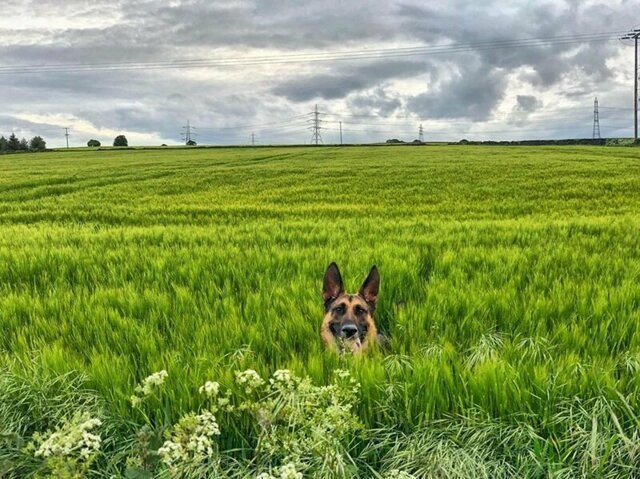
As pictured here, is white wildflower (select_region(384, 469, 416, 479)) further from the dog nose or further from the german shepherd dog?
the dog nose

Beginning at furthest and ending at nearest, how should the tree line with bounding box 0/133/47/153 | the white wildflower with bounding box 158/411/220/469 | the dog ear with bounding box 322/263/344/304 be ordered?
the tree line with bounding box 0/133/47/153
the dog ear with bounding box 322/263/344/304
the white wildflower with bounding box 158/411/220/469

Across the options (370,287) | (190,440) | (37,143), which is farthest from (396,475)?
(37,143)

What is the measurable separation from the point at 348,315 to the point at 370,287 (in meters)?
0.35

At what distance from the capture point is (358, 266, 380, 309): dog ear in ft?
11.5

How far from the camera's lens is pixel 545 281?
4.84 meters

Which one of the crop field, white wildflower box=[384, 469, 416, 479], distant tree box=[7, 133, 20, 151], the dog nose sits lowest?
white wildflower box=[384, 469, 416, 479]

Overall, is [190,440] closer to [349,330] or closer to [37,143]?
[349,330]

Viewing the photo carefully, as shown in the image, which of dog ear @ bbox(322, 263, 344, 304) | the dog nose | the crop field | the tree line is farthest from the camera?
the tree line

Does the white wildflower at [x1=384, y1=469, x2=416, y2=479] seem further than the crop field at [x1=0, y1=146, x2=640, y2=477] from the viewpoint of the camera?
No

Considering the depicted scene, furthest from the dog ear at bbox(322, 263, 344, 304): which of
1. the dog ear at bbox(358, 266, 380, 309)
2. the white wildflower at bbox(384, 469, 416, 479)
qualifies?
the white wildflower at bbox(384, 469, 416, 479)

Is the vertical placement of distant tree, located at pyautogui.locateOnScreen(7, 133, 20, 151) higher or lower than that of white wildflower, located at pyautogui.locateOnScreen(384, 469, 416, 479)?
higher

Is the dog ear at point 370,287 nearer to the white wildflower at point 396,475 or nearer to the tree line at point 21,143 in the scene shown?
the white wildflower at point 396,475

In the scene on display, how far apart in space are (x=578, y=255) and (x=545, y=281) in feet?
4.90

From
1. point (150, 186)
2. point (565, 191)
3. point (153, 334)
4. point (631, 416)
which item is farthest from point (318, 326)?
point (150, 186)
